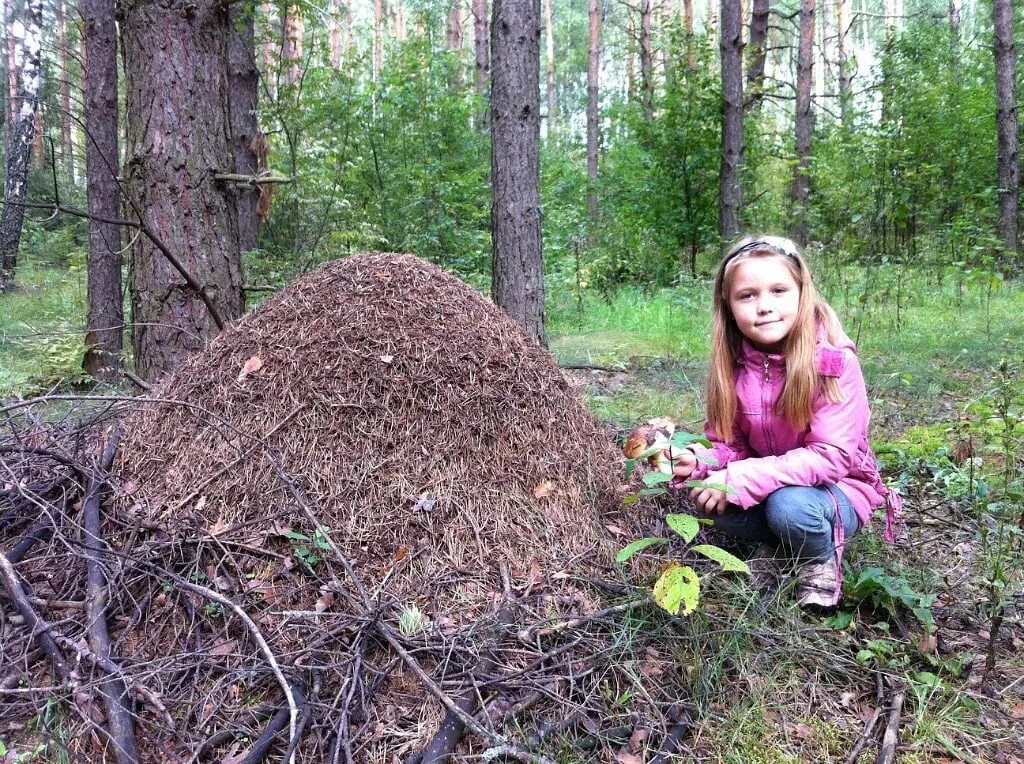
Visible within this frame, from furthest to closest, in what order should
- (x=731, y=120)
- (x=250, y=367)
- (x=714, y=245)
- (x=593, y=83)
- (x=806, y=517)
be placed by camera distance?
(x=593, y=83) → (x=714, y=245) → (x=731, y=120) → (x=250, y=367) → (x=806, y=517)

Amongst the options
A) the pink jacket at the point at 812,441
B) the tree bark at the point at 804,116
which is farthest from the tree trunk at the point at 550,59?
the pink jacket at the point at 812,441

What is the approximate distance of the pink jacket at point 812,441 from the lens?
81.4 inches

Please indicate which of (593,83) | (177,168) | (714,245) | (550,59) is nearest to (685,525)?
(177,168)

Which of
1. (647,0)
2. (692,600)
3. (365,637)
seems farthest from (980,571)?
(647,0)

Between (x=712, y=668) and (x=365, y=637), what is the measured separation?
1.04 metres

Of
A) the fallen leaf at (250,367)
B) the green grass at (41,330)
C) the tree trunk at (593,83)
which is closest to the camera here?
the fallen leaf at (250,367)

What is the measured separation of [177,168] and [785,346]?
3375mm

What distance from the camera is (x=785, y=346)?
7.29 ft

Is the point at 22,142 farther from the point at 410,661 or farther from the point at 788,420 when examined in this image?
the point at 788,420

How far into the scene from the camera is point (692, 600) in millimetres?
1665

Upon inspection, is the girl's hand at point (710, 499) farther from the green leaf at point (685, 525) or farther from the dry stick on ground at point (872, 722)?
the dry stick on ground at point (872, 722)

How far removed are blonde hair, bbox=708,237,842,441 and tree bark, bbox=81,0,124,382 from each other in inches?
220

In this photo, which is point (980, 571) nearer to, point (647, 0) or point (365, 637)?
point (365, 637)

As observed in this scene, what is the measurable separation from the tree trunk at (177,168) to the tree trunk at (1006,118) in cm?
1059
